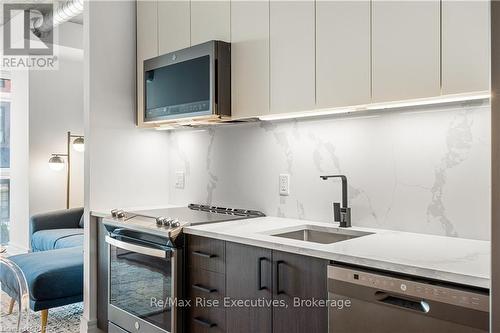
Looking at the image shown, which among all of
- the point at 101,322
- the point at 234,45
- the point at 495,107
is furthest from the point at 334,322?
the point at 101,322

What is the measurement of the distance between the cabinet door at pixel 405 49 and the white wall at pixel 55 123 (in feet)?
15.0

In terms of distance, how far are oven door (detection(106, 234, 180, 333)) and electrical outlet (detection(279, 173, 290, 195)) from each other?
0.72 m

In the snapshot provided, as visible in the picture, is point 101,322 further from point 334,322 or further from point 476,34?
point 476,34

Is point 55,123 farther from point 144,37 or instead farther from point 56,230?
point 144,37

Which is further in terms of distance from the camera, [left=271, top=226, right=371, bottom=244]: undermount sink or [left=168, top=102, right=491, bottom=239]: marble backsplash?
[left=271, top=226, right=371, bottom=244]: undermount sink

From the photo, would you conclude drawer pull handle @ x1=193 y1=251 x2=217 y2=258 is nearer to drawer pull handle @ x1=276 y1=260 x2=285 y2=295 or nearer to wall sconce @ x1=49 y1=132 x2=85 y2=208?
drawer pull handle @ x1=276 y1=260 x2=285 y2=295

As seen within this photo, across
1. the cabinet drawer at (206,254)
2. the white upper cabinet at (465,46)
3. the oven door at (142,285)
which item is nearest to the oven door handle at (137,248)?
the oven door at (142,285)

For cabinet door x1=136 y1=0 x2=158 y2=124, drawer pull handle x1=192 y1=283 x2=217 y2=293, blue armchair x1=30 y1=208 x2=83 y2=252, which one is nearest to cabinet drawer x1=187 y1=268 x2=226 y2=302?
drawer pull handle x1=192 y1=283 x2=217 y2=293

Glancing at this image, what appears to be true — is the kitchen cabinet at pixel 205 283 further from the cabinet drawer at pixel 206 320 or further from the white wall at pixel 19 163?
the white wall at pixel 19 163

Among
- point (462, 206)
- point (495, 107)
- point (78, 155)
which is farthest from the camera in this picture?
point (78, 155)

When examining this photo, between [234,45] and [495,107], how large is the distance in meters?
1.62

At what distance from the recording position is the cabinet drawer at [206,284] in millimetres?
2086

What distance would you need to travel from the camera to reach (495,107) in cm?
113

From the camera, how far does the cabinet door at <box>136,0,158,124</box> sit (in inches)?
119
